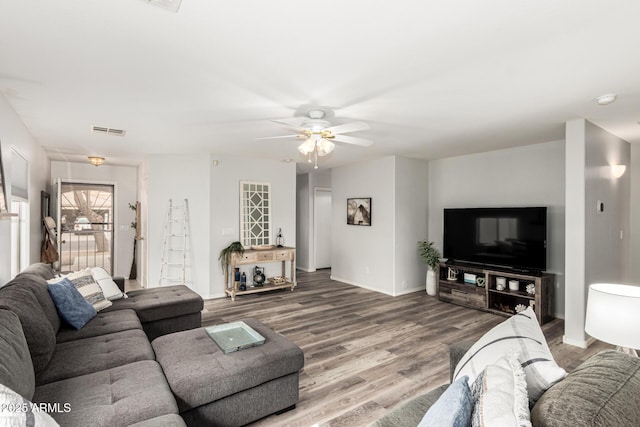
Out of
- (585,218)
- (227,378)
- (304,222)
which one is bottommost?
(227,378)

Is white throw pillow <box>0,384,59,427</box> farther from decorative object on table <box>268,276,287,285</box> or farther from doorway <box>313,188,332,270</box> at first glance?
doorway <box>313,188,332,270</box>

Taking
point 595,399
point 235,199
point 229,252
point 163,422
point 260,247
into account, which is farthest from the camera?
point 260,247

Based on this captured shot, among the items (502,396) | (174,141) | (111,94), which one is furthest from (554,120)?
(174,141)

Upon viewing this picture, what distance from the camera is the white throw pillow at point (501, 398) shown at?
34.6 inches

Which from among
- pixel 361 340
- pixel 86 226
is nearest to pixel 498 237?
pixel 361 340

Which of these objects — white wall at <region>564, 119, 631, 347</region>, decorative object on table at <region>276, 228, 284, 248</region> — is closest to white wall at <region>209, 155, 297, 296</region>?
decorative object on table at <region>276, 228, 284, 248</region>

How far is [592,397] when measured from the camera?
954 millimetres

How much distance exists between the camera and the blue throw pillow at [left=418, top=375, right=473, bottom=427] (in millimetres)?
958

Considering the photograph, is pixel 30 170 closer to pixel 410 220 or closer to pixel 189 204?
pixel 189 204

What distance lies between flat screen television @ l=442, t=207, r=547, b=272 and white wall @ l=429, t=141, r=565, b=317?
0.38 m

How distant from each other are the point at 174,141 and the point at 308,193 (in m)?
3.94

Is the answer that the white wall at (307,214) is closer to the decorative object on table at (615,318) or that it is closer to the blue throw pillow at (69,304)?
the blue throw pillow at (69,304)

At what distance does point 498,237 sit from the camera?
465cm

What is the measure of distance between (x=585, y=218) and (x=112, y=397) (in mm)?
4317
